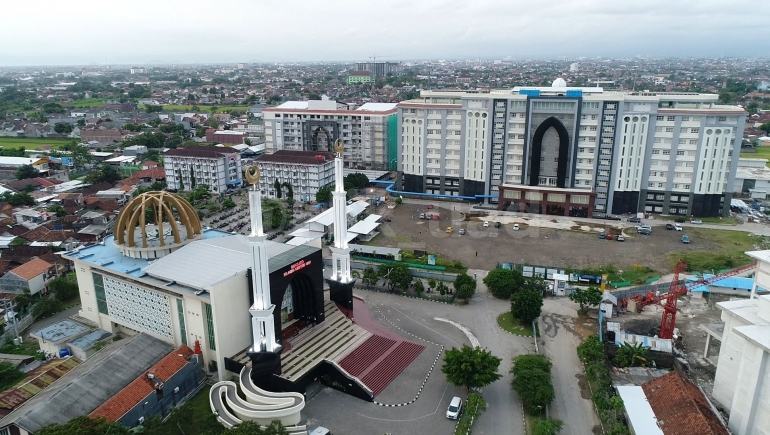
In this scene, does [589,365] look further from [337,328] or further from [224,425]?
[224,425]

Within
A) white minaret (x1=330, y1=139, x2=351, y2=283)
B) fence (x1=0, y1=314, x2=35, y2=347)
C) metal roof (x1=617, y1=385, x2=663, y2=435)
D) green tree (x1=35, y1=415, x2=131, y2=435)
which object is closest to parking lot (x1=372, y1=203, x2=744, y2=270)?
white minaret (x1=330, y1=139, x2=351, y2=283)

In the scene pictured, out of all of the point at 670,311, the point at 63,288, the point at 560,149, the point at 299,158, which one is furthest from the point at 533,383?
the point at 299,158

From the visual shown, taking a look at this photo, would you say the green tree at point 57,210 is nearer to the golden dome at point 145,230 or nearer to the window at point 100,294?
the golden dome at point 145,230

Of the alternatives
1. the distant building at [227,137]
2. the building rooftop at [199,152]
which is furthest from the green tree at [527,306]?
the distant building at [227,137]

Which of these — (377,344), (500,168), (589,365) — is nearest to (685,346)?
(589,365)

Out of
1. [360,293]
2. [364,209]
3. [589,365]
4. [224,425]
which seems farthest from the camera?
[364,209]
